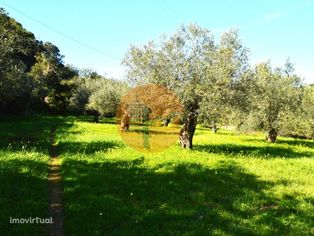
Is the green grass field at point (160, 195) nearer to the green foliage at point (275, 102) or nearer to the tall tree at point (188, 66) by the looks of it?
the tall tree at point (188, 66)

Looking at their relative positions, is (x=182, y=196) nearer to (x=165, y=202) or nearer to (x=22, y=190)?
(x=165, y=202)

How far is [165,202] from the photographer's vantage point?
15453 mm

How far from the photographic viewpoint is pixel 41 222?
12672mm

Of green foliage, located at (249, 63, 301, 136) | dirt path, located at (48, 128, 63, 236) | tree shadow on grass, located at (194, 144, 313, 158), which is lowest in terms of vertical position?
dirt path, located at (48, 128, 63, 236)

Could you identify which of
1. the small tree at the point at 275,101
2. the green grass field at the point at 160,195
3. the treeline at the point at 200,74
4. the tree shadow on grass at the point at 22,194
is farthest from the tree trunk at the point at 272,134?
the tree shadow on grass at the point at 22,194

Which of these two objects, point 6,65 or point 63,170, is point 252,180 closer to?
point 63,170

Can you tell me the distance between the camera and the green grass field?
1299cm

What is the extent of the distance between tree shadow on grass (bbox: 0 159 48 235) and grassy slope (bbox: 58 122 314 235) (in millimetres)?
947

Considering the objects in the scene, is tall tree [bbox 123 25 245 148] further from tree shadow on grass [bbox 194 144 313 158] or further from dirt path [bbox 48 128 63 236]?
dirt path [bbox 48 128 63 236]

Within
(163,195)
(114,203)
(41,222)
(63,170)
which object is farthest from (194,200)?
(63,170)

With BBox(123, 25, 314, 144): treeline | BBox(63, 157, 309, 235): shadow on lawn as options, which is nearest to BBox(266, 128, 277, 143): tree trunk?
BBox(123, 25, 314, 144): treeline

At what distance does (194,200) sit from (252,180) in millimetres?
5225

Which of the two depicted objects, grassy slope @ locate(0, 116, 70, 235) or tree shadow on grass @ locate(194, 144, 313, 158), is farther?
tree shadow on grass @ locate(194, 144, 313, 158)

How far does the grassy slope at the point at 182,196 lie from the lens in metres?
13.0
